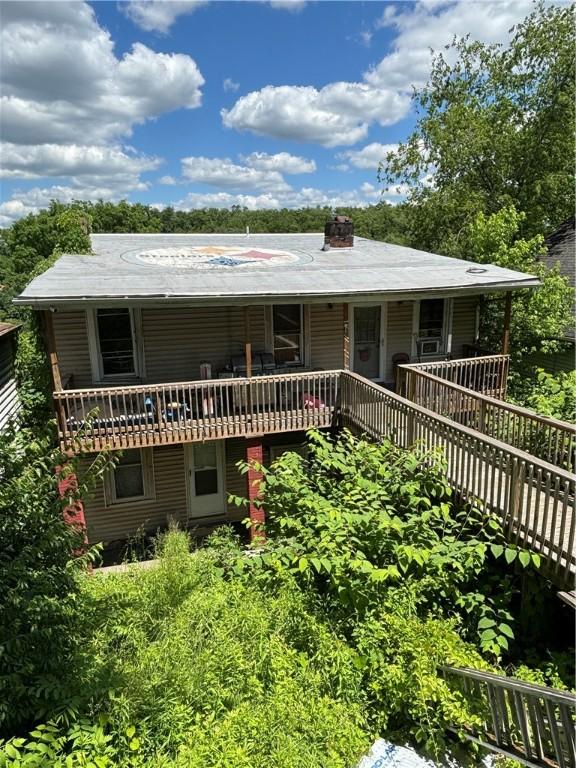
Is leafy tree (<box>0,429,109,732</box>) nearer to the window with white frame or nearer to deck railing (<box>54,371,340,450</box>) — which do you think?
deck railing (<box>54,371,340,450</box>)

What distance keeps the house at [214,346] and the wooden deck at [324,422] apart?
0.13 ft

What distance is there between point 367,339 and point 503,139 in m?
13.6

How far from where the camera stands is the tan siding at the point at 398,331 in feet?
36.2

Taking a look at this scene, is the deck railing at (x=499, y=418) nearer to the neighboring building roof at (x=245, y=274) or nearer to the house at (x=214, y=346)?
the house at (x=214, y=346)

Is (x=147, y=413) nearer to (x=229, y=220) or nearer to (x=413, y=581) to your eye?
(x=413, y=581)

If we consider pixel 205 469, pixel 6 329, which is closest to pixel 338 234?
pixel 205 469

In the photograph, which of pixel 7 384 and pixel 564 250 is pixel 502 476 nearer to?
pixel 7 384

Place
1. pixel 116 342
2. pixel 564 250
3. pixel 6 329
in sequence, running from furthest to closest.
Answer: pixel 564 250 → pixel 6 329 → pixel 116 342

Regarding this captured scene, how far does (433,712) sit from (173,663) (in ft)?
8.36

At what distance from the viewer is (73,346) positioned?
938 cm

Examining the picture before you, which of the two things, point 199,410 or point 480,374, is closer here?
point 199,410

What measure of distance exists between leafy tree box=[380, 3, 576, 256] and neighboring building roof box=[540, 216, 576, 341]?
8.06 ft

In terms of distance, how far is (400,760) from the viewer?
446cm

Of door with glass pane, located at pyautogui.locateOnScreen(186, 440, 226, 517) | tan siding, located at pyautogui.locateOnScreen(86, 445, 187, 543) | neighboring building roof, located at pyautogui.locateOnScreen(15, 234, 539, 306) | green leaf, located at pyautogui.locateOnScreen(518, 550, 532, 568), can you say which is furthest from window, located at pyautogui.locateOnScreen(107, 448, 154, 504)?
green leaf, located at pyautogui.locateOnScreen(518, 550, 532, 568)
